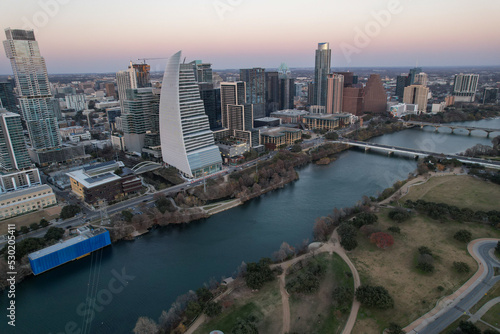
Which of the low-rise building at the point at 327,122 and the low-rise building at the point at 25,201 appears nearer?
the low-rise building at the point at 25,201

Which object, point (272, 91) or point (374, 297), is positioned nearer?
point (374, 297)

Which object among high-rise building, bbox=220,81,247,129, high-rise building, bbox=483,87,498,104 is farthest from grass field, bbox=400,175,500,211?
high-rise building, bbox=483,87,498,104

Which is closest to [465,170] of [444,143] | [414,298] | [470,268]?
[444,143]

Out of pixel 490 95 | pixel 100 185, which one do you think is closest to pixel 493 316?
pixel 100 185

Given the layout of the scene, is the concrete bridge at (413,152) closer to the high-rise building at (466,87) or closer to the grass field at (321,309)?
the grass field at (321,309)

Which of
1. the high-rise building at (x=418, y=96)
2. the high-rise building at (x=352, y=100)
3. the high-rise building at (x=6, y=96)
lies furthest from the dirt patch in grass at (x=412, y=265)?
the high-rise building at (x=418, y=96)

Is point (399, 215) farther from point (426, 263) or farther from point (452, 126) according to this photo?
point (452, 126)
